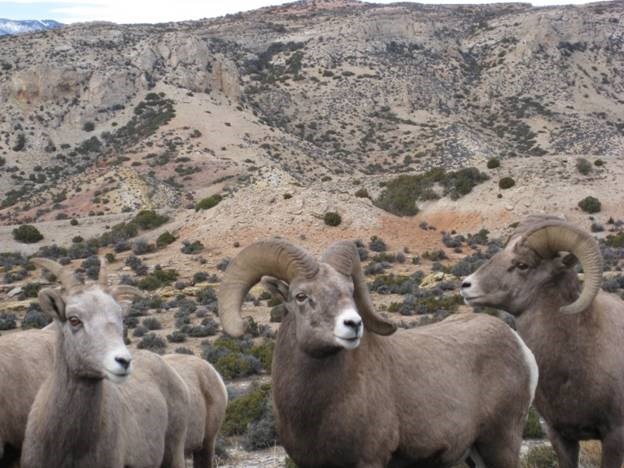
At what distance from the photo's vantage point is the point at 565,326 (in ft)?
24.5

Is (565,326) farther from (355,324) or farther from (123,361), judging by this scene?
(123,361)

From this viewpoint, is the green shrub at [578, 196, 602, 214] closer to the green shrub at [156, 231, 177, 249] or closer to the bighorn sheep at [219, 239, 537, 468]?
the green shrub at [156, 231, 177, 249]

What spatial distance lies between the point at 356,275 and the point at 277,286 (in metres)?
0.69

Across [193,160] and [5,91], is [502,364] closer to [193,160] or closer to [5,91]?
[193,160]

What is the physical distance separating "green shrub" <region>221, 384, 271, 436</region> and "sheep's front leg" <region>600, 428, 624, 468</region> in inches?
252

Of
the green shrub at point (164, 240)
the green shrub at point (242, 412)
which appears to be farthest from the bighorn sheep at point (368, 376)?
the green shrub at point (164, 240)

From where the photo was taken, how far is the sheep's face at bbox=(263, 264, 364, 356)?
5.64 m

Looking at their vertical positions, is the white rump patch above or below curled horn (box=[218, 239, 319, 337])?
below

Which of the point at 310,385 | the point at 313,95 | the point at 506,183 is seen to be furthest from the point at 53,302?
the point at 313,95

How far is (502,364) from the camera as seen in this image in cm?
693

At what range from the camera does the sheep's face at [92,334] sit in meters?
5.85

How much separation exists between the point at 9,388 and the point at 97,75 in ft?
251

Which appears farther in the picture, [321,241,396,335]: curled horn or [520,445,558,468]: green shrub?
[520,445,558,468]: green shrub

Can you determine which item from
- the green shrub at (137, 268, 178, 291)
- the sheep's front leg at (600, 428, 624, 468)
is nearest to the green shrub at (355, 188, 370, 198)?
the green shrub at (137, 268, 178, 291)
